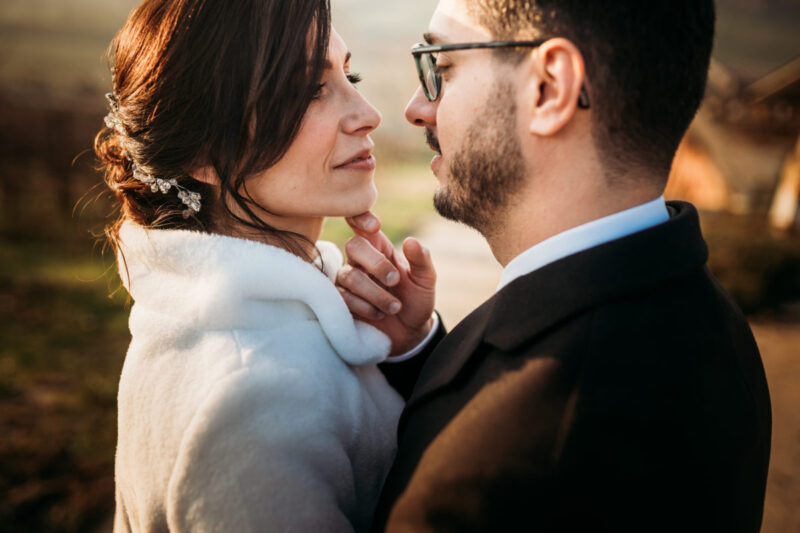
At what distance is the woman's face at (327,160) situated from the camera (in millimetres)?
1968

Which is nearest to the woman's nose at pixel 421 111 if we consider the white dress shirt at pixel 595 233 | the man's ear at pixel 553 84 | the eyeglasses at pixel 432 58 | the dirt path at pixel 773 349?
the eyeglasses at pixel 432 58

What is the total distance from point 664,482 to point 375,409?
96cm

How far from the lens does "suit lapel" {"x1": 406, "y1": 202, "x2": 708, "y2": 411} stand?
53.6 inches

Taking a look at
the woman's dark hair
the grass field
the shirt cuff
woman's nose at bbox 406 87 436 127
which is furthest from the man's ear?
the grass field

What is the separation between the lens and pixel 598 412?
121cm

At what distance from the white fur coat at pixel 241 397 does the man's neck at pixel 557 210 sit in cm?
58

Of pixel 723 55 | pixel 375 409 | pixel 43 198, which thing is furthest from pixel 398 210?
pixel 375 409

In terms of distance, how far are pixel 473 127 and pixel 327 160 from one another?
0.55 metres

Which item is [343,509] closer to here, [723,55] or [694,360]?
[694,360]

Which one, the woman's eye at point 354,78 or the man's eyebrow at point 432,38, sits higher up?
the man's eyebrow at point 432,38

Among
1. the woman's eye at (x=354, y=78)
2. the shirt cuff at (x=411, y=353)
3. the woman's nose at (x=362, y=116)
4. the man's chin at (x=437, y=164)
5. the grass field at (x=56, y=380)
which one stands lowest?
the grass field at (x=56, y=380)

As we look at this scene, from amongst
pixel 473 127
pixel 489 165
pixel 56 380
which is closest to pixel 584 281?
pixel 489 165

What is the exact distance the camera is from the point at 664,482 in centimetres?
120

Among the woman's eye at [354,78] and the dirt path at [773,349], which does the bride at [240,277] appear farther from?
the dirt path at [773,349]
